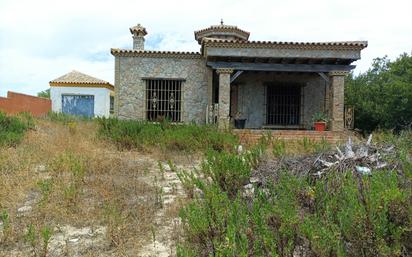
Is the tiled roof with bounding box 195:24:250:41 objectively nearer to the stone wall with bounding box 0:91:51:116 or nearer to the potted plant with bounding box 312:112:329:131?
the potted plant with bounding box 312:112:329:131

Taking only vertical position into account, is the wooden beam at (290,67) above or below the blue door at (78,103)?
above

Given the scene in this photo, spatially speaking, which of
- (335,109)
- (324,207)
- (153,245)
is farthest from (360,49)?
(153,245)

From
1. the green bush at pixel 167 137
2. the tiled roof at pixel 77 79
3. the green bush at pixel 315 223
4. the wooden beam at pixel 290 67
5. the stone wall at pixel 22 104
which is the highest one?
the tiled roof at pixel 77 79

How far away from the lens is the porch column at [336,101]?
454 inches

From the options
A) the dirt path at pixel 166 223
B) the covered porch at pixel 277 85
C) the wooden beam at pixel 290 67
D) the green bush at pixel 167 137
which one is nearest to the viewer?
the dirt path at pixel 166 223

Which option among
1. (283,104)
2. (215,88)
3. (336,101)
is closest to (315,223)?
(336,101)

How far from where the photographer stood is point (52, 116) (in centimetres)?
1283

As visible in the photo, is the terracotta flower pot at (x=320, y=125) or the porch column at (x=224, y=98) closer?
the porch column at (x=224, y=98)

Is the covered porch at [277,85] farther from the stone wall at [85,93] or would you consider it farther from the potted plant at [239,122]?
the stone wall at [85,93]

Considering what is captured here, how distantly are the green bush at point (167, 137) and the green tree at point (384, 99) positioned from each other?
368 inches

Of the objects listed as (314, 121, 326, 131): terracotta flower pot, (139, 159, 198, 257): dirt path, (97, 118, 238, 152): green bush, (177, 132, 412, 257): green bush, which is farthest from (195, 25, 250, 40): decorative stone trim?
(177, 132, 412, 257): green bush

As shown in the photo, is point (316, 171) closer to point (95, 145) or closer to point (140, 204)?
point (140, 204)

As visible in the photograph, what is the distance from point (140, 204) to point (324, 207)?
214 cm

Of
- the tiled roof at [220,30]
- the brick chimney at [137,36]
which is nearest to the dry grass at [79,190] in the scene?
the brick chimney at [137,36]
